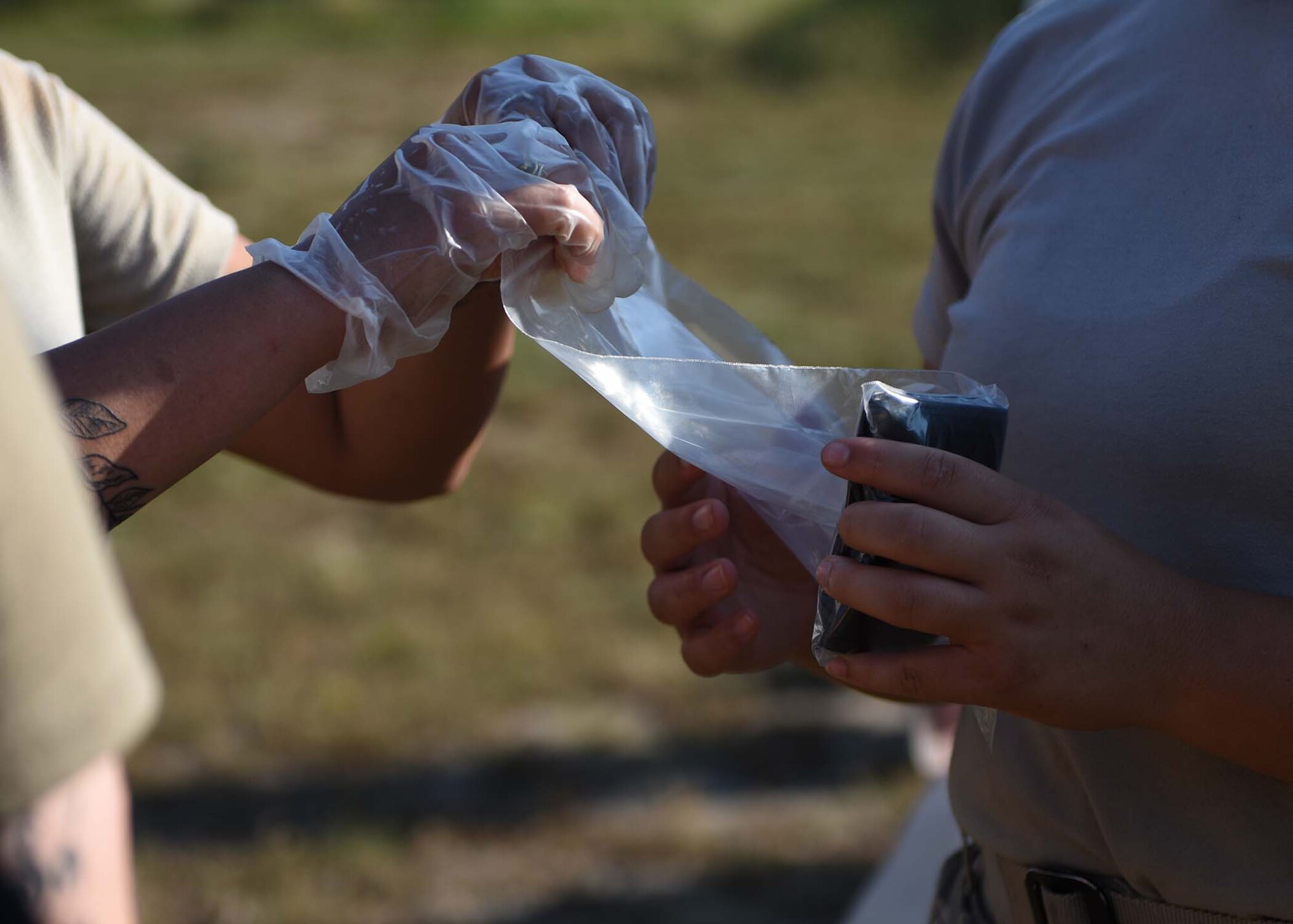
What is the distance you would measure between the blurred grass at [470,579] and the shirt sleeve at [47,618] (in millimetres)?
1984

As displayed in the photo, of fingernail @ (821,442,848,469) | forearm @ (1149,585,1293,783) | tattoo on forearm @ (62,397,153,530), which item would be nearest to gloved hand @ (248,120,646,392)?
tattoo on forearm @ (62,397,153,530)

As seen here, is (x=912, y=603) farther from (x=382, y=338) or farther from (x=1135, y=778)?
(x=382, y=338)

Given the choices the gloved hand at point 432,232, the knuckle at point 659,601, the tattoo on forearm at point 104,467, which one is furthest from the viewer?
the knuckle at point 659,601

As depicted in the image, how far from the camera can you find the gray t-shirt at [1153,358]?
0.90 meters

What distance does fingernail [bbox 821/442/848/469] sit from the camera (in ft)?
2.68

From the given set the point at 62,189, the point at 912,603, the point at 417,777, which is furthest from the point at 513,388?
the point at 912,603

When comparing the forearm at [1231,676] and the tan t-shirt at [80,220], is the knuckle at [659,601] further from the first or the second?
the tan t-shirt at [80,220]

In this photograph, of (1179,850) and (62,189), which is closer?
(1179,850)

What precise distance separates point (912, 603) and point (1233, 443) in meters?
0.30

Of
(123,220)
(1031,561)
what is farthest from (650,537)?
(123,220)

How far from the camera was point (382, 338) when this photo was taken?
920 millimetres

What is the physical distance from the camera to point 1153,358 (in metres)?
0.93

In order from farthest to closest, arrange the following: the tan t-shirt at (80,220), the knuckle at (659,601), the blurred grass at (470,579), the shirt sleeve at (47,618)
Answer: the blurred grass at (470,579)
the knuckle at (659,601)
the tan t-shirt at (80,220)
the shirt sleeve at (47,618)

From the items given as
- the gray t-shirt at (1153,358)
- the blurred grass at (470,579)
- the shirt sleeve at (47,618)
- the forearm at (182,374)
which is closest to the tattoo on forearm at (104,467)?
the forearm at (182,374)
